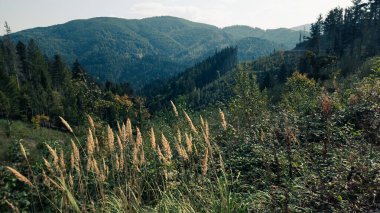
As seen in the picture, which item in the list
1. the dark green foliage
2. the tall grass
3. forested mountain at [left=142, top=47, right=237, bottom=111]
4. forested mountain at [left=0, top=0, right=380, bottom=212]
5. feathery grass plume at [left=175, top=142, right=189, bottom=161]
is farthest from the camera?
forested mountain at [left=142, top=47, right=237, bottom=111]

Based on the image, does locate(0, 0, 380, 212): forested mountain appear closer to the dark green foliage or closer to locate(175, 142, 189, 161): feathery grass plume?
locate(175, 142, 189, 161): feathery grass plume

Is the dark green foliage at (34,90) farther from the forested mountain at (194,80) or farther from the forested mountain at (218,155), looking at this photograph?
the forested mountain at (194,80)

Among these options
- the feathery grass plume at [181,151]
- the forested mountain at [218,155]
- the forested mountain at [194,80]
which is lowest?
the forested mountain at [194,80]

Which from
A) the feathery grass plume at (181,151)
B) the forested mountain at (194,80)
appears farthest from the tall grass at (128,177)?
the forested mountain at (194,80)

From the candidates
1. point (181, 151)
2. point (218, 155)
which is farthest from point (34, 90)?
point (181, 151)

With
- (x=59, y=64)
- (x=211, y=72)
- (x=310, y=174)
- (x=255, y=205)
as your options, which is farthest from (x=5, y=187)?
(x=211, y=72)

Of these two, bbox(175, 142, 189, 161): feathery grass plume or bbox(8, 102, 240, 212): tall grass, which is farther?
bbox(175, 142, 189, 161): feathery grass plume

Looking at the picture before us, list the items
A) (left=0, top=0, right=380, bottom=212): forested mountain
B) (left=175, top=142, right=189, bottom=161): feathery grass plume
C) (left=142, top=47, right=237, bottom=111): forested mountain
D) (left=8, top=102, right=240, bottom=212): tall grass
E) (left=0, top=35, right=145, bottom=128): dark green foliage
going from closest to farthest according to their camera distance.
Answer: (left=8, top=102, right=240, bottom=212): tall grass, (left=175, top=142, right=189, bottom=161): feathery grass plume, (left=0, top=0, right=380, bottom=212): forested mountain, (left=0, top=35, right=145, bottom=128): dark green foliage, (left=142, top=47, right=237, bottom=111): forested mountain

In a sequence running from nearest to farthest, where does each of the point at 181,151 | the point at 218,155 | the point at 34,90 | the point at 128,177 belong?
the point at 181,151 → the point at 128,177 → the point at 218,155 → the point at 34,90

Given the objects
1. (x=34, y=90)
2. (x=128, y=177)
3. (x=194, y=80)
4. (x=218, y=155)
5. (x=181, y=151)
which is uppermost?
(x=181, y=151)

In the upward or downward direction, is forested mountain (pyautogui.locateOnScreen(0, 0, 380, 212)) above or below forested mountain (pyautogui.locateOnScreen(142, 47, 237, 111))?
above

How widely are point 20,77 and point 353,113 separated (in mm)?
74349

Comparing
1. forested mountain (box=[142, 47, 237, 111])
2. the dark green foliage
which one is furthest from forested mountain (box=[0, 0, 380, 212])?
forested mountain (box=[142, 47, 237, 111])

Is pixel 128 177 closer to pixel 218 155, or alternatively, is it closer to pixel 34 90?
pixel 218 155
